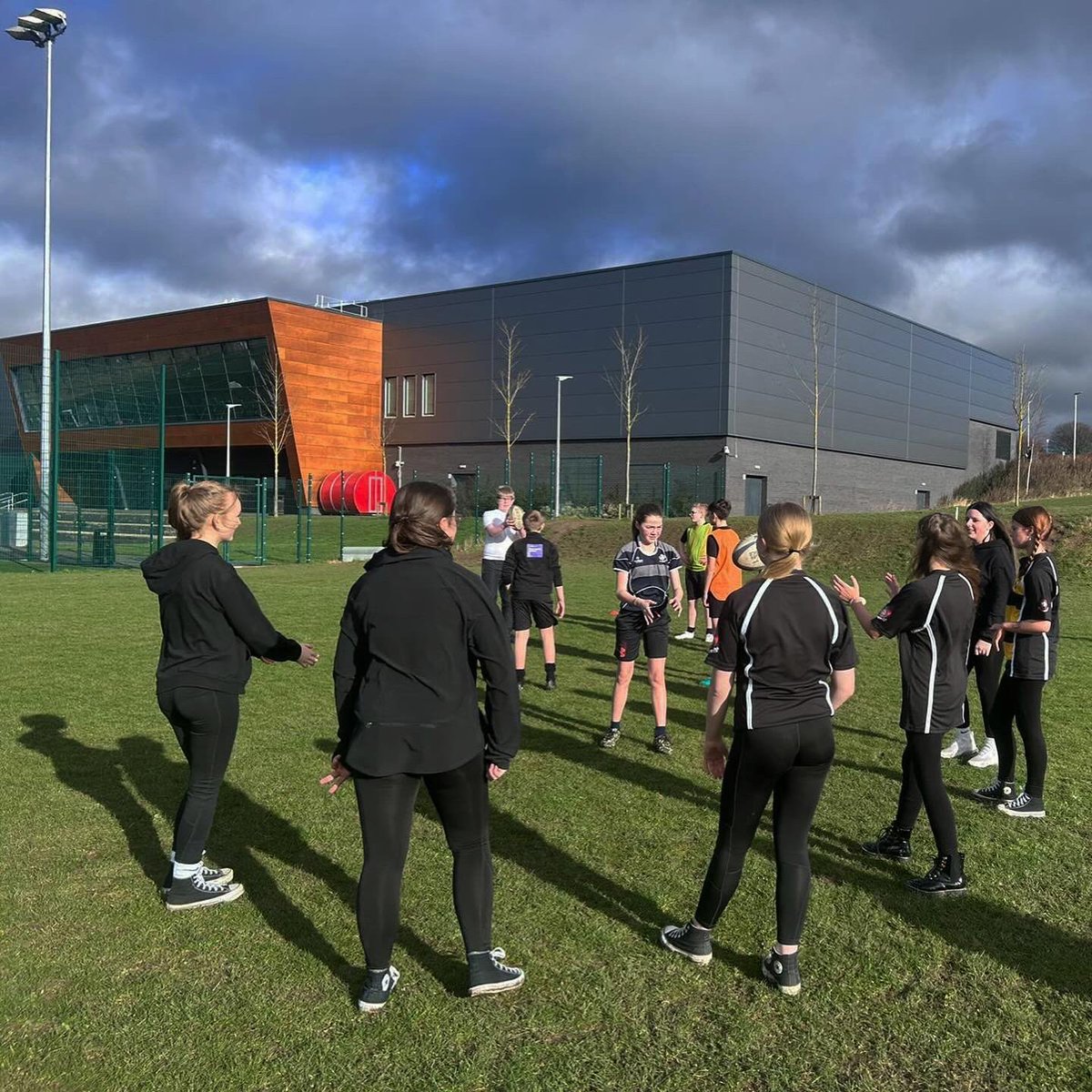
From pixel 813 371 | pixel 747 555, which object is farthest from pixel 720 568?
pixel 813 371

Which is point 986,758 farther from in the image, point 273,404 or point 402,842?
point 273,404

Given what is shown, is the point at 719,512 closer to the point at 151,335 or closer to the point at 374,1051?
the point at 374,1051

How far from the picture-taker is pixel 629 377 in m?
40.6

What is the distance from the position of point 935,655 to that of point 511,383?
4076cm

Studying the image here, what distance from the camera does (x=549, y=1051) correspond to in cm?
308

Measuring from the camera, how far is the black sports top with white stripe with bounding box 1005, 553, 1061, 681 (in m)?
5.45

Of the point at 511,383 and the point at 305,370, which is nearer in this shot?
the point at 511,383

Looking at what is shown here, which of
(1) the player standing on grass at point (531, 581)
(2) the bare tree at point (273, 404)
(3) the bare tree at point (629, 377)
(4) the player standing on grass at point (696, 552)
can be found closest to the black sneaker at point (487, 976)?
(1) the player standing on grass at point (531, 581)

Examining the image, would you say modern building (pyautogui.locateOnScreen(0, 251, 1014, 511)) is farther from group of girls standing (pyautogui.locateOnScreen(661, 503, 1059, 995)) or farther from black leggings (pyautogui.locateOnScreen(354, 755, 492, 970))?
black leggings (pyautogui.locateOnScreen(354, 755, 492, 970))

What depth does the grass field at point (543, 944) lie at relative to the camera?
3027mm

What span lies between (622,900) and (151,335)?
50582 millimetres

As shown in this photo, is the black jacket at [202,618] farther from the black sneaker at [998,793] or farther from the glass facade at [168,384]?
the glass facade at [168,384]

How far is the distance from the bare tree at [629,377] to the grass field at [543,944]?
34641 mm

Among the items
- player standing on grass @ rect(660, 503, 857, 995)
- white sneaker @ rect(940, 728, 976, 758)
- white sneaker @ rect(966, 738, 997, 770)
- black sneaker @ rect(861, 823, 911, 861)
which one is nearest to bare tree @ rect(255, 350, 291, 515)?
white sneaker @ rect(940, 728, 976, 758)
